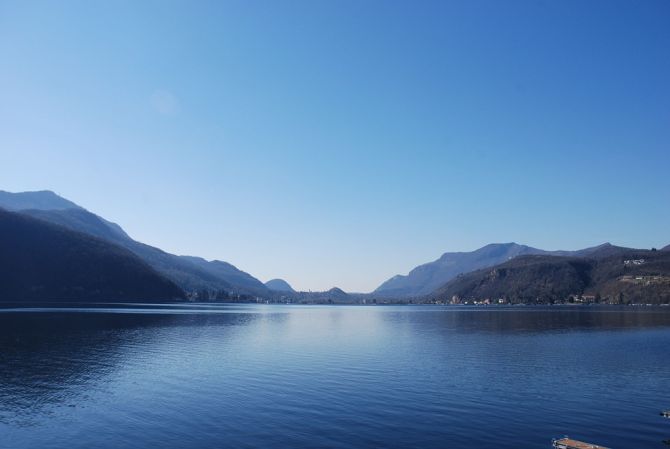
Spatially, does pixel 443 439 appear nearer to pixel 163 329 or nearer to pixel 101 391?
pixel 101 391

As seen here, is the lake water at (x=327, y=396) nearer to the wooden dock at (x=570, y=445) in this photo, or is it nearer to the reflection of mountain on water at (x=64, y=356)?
the reflection of mountain on water at (x=64, y=356)

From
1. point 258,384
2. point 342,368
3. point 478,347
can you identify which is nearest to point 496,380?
point 342,368

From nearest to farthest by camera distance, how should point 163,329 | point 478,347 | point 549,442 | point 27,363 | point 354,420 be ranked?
point 549,442 < point 354,420 < point 27,363 < point 478,347 < point 163,329

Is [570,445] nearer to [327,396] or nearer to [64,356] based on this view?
[327,396]

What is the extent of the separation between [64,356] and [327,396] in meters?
54.0

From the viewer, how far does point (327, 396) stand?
5197 centimetres

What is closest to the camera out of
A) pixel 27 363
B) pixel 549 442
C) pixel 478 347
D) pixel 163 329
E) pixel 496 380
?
pixel 549 442

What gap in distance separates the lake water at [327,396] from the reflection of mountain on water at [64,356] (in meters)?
0.32

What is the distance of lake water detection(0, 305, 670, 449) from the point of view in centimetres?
3802

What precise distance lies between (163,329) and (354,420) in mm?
107233

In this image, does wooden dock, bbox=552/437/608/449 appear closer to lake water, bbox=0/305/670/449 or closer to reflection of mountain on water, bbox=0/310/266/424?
lake water, bbox=0/305/670/449

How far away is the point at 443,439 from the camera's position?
37.2 metres

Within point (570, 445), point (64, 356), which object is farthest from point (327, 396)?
point (64, 356)

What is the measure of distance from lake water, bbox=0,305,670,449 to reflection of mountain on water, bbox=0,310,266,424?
0.32m
